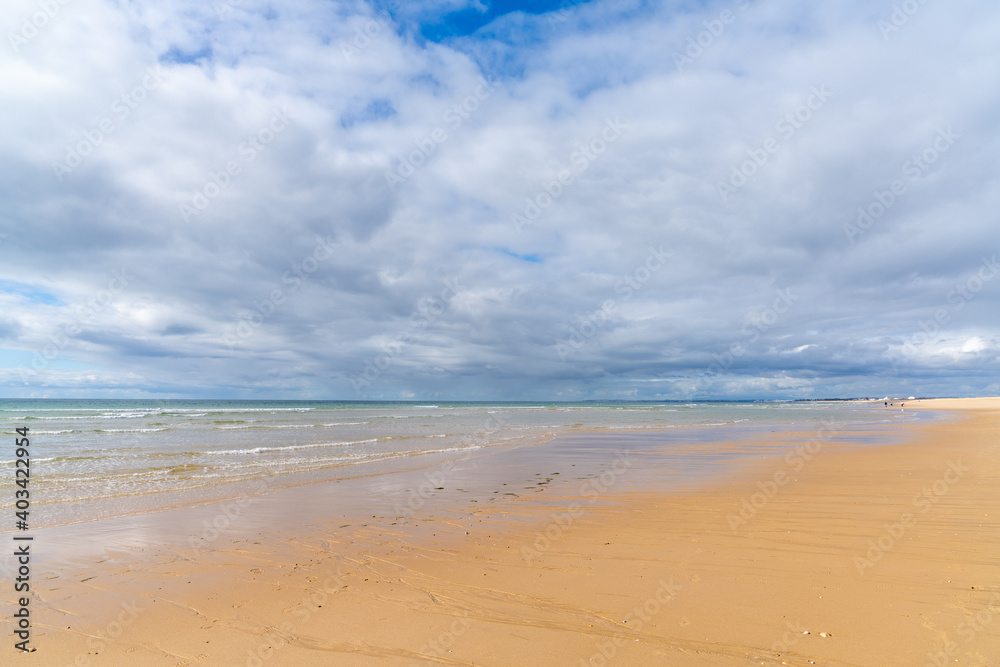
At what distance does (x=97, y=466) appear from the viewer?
57.1 feet

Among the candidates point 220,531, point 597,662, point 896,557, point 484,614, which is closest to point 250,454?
point 220,531

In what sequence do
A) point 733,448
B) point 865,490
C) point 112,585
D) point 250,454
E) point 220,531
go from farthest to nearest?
1. point 733,448
2. point 250,454
3. point 865,490
4. point 220,531
5. point 112,585

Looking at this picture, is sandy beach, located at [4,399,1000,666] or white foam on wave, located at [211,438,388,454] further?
white foam on wave, located at [211,438,388,454]

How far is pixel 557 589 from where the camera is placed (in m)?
6.46

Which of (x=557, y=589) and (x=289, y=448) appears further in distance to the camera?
(x=289, y=448)

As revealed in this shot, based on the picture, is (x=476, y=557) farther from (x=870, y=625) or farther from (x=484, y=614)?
(x=870, y=625)

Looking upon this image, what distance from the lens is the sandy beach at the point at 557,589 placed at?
198 inches

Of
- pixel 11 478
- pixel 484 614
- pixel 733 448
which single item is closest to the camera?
pixel 484 614

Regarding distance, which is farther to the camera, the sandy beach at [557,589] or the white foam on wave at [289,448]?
the white foam on wave at [289,448]

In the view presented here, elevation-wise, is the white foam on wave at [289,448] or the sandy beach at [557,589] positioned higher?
the white foam on wave at [289,448]

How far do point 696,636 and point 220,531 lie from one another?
8.54 metres

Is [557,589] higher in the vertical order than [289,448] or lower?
lower

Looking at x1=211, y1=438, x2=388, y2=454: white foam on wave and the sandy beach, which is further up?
x1=211, y1=438, x2=388, y2=454: white foam on wave

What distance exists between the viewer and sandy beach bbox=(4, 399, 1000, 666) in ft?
16.5
